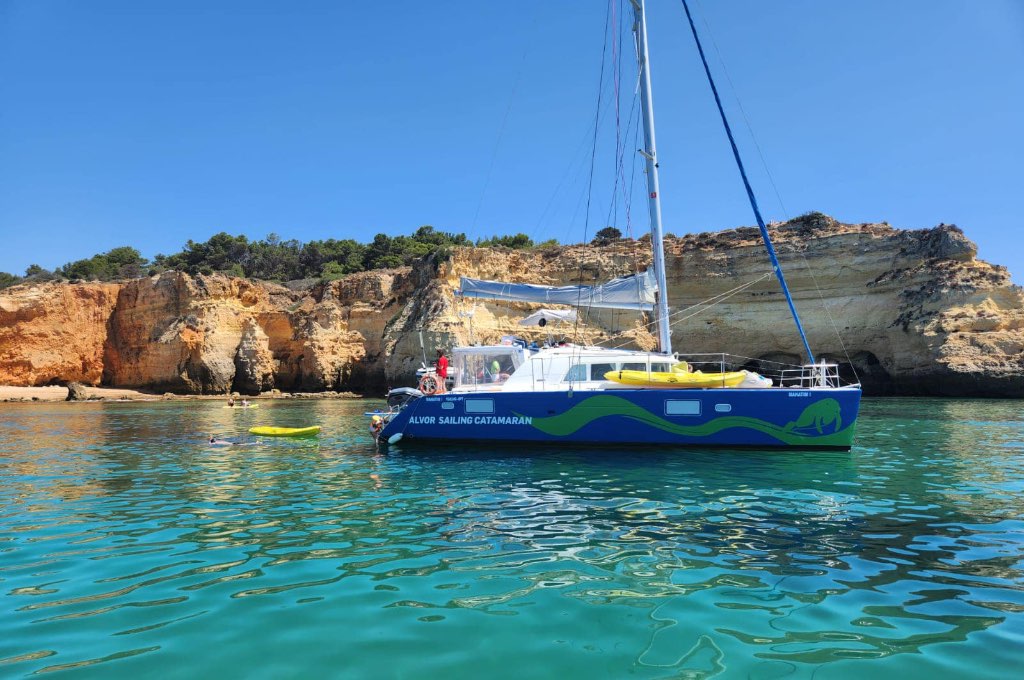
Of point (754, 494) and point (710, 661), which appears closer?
point (710, 661)

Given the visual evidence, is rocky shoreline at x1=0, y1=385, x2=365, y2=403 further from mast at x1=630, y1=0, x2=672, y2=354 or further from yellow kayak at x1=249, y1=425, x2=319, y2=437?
mast at x1=630, y1=0, x2=672, y2=354

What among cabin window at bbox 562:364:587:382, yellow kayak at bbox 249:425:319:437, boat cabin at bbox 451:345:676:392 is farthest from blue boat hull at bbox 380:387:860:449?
yellow kayak at bbox 249:425:319:437

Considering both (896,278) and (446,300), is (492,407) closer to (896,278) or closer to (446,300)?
(446,300)

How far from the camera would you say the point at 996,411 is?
71.8 feet

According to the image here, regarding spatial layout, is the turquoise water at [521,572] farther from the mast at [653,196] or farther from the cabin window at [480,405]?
the mast at [653,196]

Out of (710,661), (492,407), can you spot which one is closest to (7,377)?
(492,407)

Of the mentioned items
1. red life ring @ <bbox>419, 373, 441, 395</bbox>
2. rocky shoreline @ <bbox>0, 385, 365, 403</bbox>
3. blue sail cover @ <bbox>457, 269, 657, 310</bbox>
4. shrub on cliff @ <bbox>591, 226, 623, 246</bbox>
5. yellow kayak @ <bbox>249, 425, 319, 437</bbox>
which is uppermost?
shrub on cliff @ <bbox>591, 226, 623, 246</bbox>

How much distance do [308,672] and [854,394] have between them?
38.3ft

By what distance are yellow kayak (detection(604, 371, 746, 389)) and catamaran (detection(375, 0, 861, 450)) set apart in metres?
0.02

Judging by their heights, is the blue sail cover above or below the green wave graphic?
above

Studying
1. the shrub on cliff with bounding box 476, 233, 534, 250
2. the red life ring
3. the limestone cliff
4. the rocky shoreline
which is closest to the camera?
the red life ring

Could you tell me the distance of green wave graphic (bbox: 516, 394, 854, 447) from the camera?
40.1 feet

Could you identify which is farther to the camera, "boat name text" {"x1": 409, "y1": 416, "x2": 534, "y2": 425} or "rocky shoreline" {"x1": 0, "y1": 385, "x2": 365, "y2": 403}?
"rocky shoreline" {"x1": 0, "y1": 385, "x2": 365, "y2": 403}

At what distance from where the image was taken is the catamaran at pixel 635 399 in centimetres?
1228
